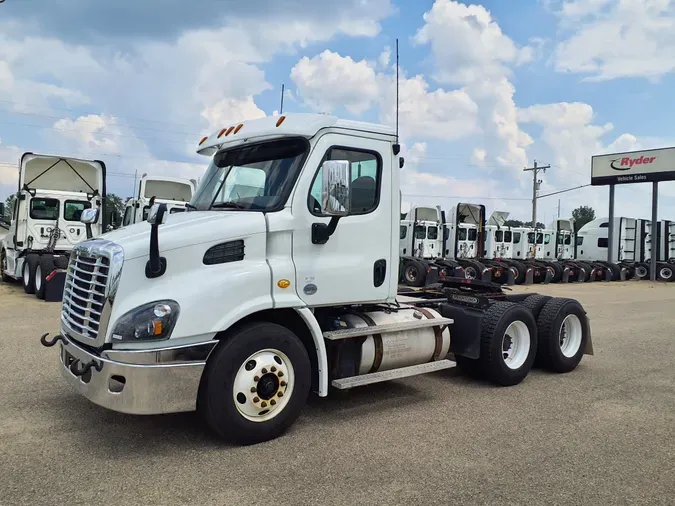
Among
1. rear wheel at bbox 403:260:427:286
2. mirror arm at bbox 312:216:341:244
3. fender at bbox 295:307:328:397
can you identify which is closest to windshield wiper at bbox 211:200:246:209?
mirror arm at bbox 312:216:341:244

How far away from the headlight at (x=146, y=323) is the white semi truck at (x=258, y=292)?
0.03 feet

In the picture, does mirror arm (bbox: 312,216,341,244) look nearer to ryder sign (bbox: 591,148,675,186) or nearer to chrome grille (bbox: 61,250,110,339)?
chrome grille (bbox: 61,250,110,339)

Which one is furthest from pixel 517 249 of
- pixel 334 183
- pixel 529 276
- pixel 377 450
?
pixel 334 183

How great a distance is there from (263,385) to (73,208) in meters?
12.9

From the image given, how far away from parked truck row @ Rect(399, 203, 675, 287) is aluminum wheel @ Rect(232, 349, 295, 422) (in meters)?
15.6

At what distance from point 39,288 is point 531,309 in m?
12.0

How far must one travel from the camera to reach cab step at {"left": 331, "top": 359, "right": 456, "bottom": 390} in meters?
5.19

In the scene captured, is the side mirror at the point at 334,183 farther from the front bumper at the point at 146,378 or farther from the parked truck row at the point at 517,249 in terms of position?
the parked truck row at the point at 517,249

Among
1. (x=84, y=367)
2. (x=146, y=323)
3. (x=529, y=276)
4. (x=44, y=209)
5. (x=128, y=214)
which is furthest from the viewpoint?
(x=529, y=276)

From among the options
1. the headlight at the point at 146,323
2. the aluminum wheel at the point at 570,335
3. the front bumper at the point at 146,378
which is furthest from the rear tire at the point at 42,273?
the aluminum wheel at the point at 570,335

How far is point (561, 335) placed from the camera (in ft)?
25.1

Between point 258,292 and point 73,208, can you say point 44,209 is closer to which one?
point 73,208

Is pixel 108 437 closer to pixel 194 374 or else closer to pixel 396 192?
pixel 194 374

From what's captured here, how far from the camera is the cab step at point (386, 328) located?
5.18 metres
